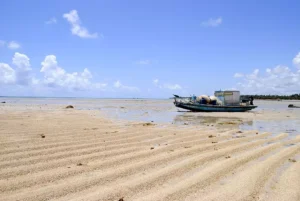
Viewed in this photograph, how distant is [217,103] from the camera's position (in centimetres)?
3556

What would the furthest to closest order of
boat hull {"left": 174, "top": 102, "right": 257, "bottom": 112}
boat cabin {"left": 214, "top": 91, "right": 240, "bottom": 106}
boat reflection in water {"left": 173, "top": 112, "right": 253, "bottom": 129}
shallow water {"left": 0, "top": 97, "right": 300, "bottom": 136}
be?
boat cabin {"left": 214, "top": 91, "right": 240, "bottom": 106} → boat hull {"left": 174, "top": 102, "right": 257, "bottom": 112} → boat reflection in water {"left": 173, "top": 112, "right": 253, "bottom": 129} → shallow water {"left": 0, "top": 97, "right": 300, "bottom": 136}

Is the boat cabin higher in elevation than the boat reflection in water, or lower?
higher

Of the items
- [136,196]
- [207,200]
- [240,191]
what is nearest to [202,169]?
[240,191]

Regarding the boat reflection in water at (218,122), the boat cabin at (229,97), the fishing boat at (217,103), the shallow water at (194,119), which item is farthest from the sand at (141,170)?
the boat cabin at (229,97)

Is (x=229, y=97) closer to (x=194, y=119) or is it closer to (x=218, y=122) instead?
(x=194, y=119)

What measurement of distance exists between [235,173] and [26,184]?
3709 millimetres

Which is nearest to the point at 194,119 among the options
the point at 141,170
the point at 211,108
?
the point at 211,108

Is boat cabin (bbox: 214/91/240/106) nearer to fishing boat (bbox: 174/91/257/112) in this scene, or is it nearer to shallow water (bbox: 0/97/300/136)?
fishing boat (bbox: 174/91/257/112)

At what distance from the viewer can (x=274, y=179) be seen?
5156 mm

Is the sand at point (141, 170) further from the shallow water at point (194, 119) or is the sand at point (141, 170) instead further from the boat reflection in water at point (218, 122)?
the boat reflection in water at point (218, 122)

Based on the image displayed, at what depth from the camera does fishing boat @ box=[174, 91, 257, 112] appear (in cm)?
3400

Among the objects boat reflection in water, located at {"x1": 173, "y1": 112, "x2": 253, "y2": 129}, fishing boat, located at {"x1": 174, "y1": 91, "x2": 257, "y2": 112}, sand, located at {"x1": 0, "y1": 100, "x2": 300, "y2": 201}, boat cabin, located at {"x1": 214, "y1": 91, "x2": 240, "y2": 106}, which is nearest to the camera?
sand, located at {"x1": 0, "y1": 100, "x2": 300, "y2": 201}

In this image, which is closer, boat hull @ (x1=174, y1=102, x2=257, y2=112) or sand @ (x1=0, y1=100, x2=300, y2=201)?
sand @ (x1=0, y1=100, x2=300, y2=201)

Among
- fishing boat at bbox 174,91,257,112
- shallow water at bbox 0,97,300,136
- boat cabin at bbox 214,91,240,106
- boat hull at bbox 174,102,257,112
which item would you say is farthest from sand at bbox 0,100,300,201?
boat cabin at bbox 214,91,240,106
